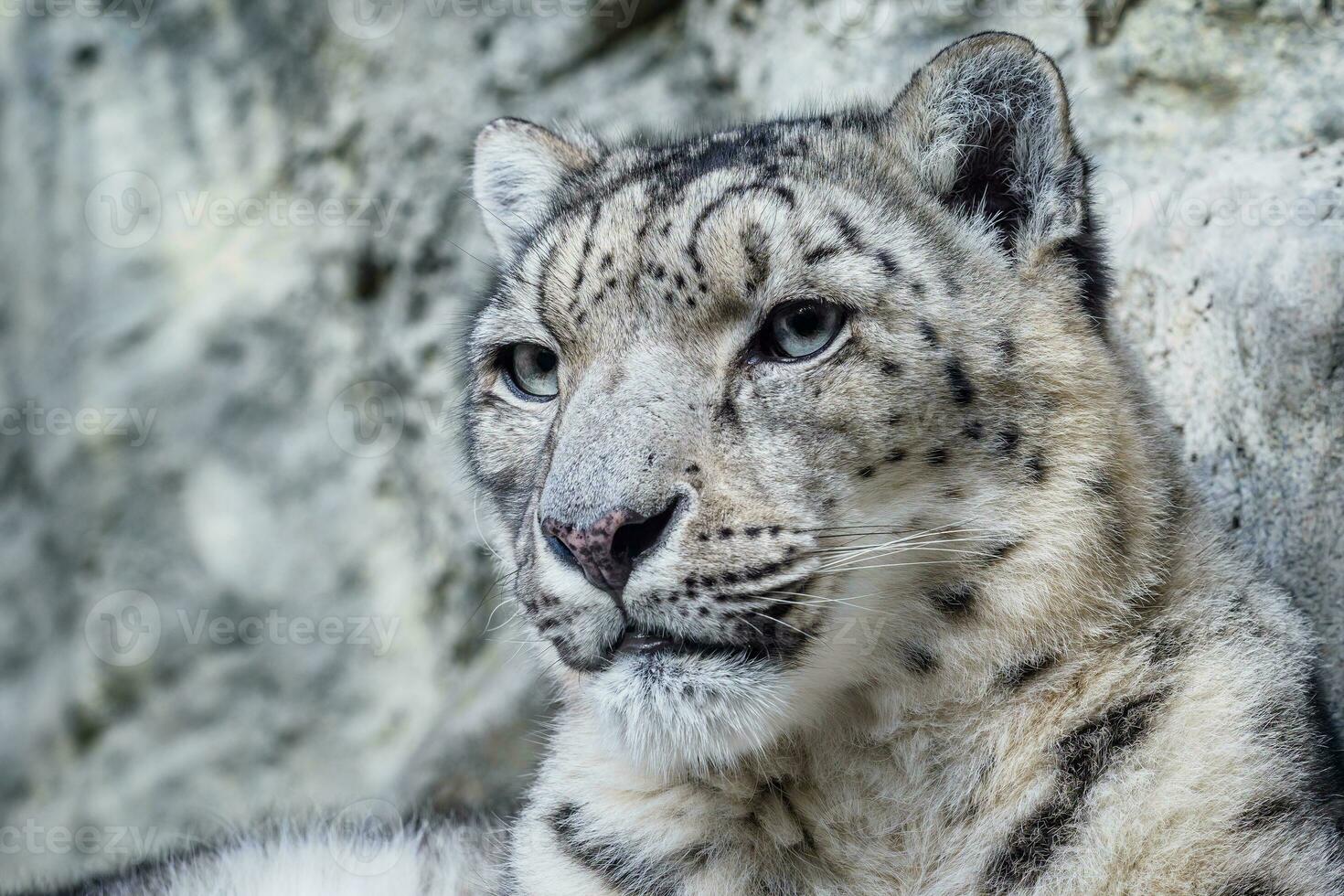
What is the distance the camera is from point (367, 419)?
5793 mm

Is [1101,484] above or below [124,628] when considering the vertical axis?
above

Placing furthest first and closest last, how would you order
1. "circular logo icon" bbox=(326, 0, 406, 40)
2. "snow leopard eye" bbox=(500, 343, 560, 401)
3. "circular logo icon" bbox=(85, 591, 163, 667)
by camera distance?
1. "circular logo icon" bbox=(85, 591, 163, 667)
2. "circular logo icon" bbox=(326, 0, 406, 40)
3. "snow leopard eye" bbox=(500, 343, 560, 401)

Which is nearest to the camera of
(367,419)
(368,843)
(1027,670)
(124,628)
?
(1027,670)

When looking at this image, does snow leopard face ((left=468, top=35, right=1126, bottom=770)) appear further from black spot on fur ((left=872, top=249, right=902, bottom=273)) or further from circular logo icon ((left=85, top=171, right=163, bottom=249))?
circular logo icon ((left=85, top=171, right=163, bottom=249))

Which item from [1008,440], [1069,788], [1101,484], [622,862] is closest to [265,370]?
[622,862]

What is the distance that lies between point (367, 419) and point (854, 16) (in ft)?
8.98

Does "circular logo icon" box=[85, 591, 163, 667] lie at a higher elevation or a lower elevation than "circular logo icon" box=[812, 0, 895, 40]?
lower

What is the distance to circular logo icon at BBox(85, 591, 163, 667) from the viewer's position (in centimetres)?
610

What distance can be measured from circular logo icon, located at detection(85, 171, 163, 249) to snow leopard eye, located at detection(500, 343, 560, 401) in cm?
397

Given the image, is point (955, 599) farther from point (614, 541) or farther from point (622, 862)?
point (622, 862)

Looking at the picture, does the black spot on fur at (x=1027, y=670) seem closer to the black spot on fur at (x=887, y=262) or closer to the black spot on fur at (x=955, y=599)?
the black spot on fur at (x=955, y=599)

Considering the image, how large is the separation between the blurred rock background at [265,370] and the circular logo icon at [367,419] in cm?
1

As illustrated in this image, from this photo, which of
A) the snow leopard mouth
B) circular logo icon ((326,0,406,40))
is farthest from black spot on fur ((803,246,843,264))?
circular logo icon ((326,0,406,40))

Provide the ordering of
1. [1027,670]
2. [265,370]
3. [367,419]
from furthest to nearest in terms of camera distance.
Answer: [265,370]
[367,419]
[1027,670]
